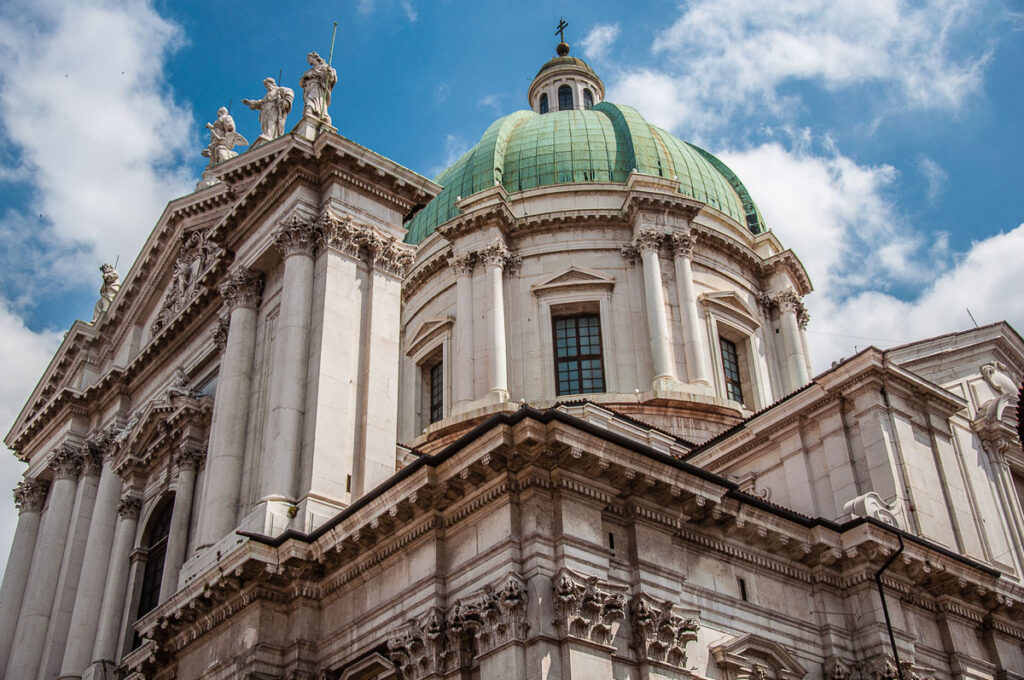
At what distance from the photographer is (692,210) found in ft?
118

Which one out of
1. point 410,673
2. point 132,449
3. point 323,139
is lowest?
point 410,673

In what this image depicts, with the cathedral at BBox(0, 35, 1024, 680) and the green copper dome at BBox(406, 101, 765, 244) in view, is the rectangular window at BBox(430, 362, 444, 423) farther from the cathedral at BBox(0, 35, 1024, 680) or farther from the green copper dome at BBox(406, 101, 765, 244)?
the green copper dome at BBox(406, 101, 765, 244)

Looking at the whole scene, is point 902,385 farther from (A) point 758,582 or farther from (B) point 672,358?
(B) point 672,358

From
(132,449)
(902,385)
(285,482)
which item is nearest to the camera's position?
(285,482)

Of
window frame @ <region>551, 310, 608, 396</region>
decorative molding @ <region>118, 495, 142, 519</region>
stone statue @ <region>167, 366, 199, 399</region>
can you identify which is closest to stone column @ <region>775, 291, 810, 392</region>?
window frame @ <region>551, 310, 608, 396</region>

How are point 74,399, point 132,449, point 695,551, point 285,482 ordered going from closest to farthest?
point 695,551 → point 285,482 → point 132,449 → point 74,399

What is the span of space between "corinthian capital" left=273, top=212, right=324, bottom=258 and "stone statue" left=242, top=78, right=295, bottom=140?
4896 mm

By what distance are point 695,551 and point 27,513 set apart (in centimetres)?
2451

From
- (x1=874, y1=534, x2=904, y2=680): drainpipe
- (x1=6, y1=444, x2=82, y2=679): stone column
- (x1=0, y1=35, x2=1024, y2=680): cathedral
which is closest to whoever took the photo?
(x1=0, y1=35, x2=1024, y2=680): cathedral

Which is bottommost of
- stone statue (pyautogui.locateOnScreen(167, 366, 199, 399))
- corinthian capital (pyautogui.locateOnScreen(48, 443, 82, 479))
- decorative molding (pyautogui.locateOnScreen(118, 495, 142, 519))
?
decorative molding (pyautogui.locateOnScreen(118, 495, 142, 519))

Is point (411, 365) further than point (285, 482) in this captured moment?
Yes

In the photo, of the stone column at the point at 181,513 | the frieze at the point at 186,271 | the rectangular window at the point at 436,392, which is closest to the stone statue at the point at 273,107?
the frieze at the point at 186,271

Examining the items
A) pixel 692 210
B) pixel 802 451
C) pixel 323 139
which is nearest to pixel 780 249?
pixel 692 210

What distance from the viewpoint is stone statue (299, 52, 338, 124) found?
2545 centimetres
